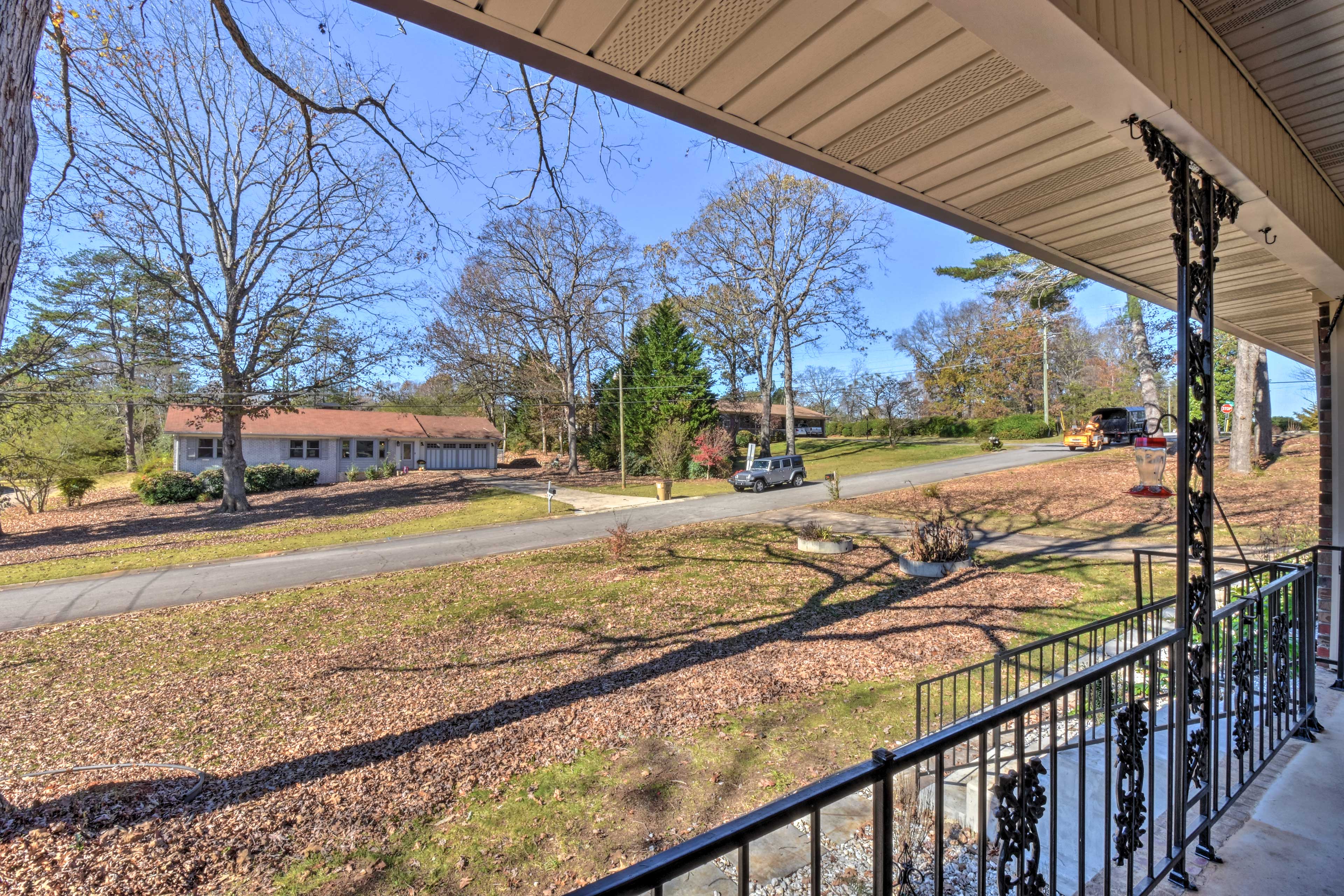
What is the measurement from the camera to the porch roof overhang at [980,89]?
160 cm

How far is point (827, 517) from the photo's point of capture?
14.9m

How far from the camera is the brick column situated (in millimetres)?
4262

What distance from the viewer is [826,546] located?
11.1 metres

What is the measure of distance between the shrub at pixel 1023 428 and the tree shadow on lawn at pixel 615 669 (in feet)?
95.8

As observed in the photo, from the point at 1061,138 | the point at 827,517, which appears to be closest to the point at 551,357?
the point at 827,517

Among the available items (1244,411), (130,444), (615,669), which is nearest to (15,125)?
(615,669)

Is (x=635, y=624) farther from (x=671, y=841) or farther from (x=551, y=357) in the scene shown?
(x=551, y=357)

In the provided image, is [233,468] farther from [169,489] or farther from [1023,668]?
[1023,668]

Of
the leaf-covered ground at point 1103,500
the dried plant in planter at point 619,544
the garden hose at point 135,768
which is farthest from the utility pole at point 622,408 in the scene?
the garden hose at point 135,768

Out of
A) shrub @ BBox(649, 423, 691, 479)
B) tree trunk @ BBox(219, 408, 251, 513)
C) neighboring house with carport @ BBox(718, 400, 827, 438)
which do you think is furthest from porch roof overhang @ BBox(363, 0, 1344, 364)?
neighboring house with carport @ BBox(718, 400, 827, 438)

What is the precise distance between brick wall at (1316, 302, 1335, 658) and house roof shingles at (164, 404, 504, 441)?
2445 cm

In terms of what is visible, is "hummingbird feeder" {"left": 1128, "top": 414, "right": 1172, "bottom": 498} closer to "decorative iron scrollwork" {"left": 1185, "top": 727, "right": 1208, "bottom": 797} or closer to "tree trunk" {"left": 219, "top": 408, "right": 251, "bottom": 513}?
"decorative iron scrollwork" {"left": 1185, "top": 727, "right": 1208, "bottom": 797}

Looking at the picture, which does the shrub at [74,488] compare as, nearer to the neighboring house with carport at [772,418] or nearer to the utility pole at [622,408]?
the utility pole at [622,408]

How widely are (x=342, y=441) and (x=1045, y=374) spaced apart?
3827cm
